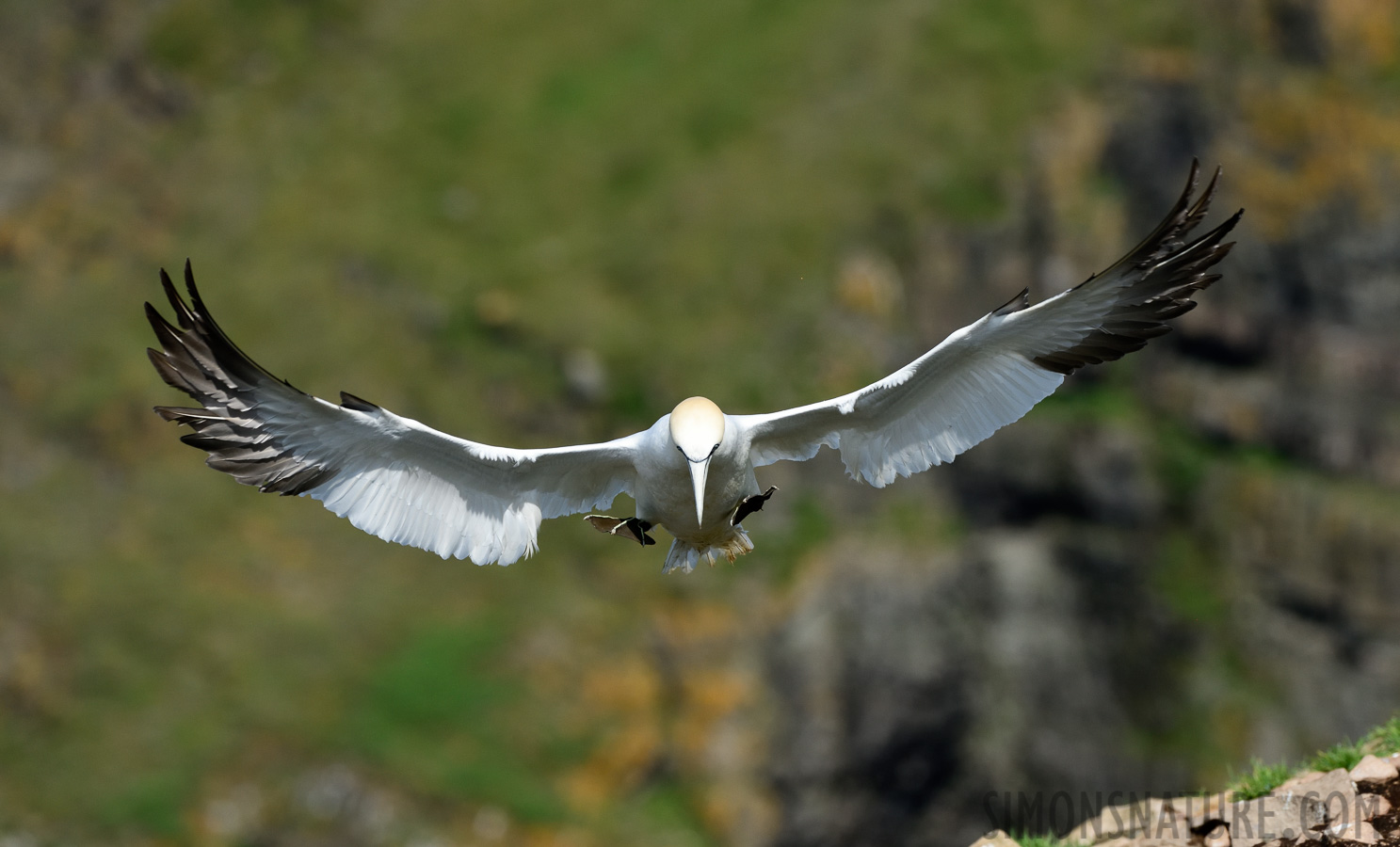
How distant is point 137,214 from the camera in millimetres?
27094

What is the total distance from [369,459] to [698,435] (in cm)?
243

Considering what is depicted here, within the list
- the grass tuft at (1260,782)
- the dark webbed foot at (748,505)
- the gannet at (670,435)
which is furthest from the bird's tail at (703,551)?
the grass tuft at (1260,782)

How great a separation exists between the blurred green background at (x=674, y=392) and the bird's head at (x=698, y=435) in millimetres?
12491

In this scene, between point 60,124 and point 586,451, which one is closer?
point 586,451

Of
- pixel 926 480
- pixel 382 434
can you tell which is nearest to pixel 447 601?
pixel 926 480

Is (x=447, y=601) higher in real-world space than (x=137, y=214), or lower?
lower

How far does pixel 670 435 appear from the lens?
388 inches

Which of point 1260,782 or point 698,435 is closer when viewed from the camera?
point 1260,782

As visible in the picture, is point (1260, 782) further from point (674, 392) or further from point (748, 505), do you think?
point (674, 392)

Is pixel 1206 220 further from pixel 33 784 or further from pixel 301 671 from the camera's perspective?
pixel 33 784

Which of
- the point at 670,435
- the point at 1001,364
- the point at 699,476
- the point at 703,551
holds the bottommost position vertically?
the point at 699,476

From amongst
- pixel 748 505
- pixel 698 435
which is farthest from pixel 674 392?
pixel 698 435

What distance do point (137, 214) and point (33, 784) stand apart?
11.6 m

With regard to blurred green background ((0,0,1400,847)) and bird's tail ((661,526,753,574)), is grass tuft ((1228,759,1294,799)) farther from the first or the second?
blurred green background ((0,0,1400,847))
